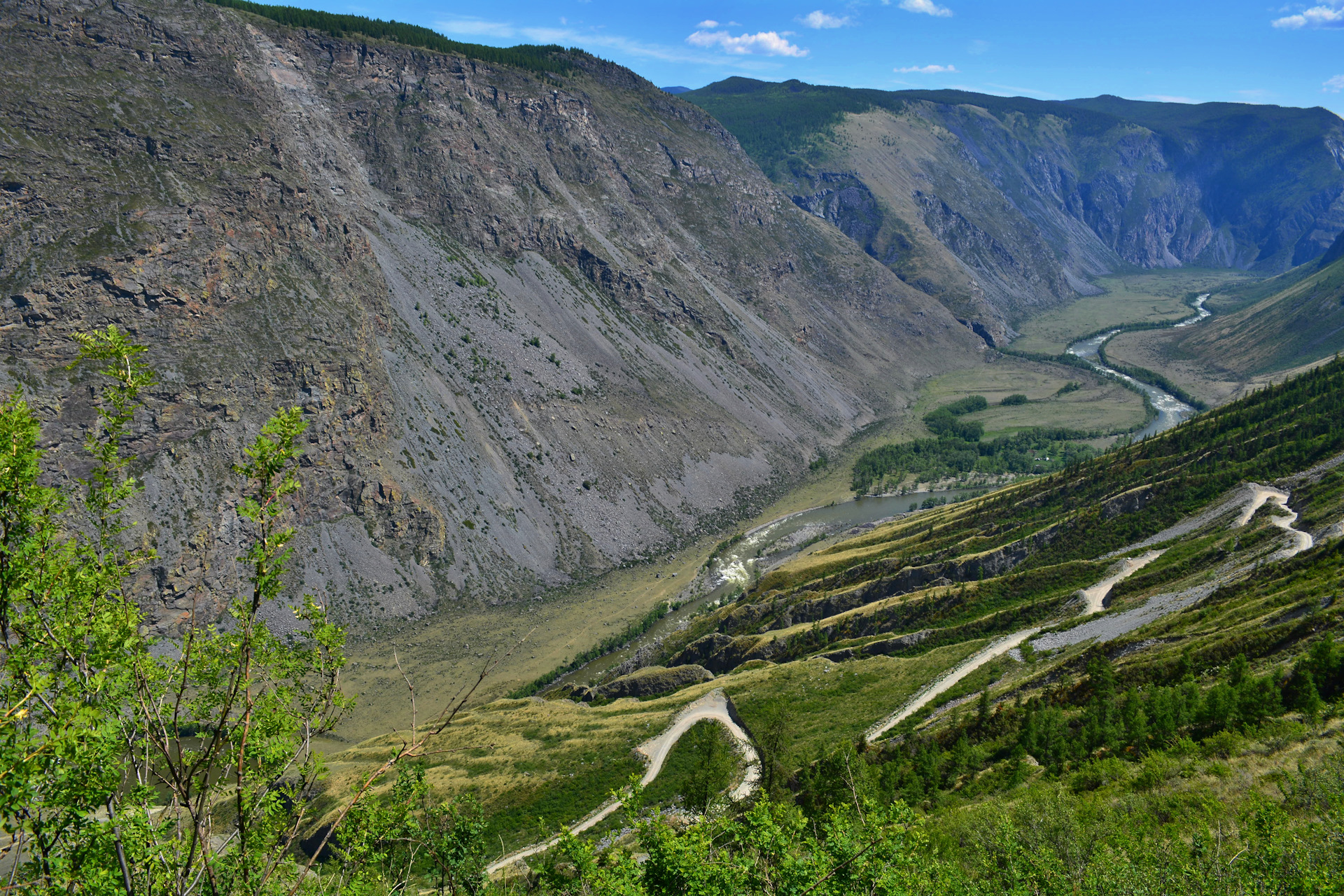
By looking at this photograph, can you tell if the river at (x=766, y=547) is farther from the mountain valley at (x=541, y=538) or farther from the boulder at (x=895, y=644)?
the boulder at (x=895, y=644)

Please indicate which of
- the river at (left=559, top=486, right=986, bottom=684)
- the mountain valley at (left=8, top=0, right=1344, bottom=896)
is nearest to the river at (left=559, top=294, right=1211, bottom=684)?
the river at (left=559, top=486, right=986, bottom=684)

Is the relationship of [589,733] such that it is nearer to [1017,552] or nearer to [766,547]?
[1017,552]

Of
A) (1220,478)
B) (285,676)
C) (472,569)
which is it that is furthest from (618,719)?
(1220,478)

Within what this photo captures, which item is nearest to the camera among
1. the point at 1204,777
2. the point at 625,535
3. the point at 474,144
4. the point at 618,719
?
the point at 1204,777

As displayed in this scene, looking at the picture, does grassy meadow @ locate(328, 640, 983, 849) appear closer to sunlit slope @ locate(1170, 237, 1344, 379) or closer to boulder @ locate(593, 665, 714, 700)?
boulder @ locate(593, 665, 714, 700)

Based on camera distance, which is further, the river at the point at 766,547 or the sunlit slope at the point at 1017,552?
the river at the point at 766,547

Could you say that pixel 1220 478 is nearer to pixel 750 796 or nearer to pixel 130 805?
pixel 750 796

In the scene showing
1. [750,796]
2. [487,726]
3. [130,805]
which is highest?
[130,805]

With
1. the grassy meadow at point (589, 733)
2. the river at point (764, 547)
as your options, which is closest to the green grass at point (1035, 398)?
the river at point (764, 547)
